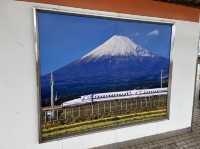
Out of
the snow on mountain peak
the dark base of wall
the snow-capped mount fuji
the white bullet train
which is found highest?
the snow on mountain peak

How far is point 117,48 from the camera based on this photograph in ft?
8.47

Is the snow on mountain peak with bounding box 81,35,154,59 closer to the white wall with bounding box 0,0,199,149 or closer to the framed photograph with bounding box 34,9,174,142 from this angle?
the framed photograph with bounding box 34,9,174,142

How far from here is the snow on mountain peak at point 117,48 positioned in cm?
248

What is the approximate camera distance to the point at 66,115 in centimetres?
245

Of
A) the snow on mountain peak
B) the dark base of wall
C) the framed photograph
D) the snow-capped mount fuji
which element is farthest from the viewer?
the dark base of wall

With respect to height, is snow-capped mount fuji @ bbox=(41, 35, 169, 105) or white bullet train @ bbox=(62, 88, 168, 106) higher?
snow-capped mount fuji @ bbox=(41, 35, 169, 105)

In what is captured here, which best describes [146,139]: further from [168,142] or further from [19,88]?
[19,88]

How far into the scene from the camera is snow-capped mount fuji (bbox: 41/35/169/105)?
2.38m

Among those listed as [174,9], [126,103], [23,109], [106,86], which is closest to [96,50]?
[106,86]

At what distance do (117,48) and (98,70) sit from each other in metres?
0.39

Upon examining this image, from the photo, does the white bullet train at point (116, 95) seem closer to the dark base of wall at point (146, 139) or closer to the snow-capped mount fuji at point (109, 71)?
the snow-capped mount fuji at point (109, 71)

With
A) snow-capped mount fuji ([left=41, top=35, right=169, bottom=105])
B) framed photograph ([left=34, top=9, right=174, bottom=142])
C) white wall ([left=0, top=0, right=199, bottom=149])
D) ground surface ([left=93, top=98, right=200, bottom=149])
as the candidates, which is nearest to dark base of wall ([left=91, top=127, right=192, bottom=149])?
ground surface ([left=93, top=98, right=200, bottom=149])

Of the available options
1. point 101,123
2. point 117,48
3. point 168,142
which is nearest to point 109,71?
point 117,48

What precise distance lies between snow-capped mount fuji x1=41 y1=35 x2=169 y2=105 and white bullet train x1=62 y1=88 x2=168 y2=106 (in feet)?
0.19
